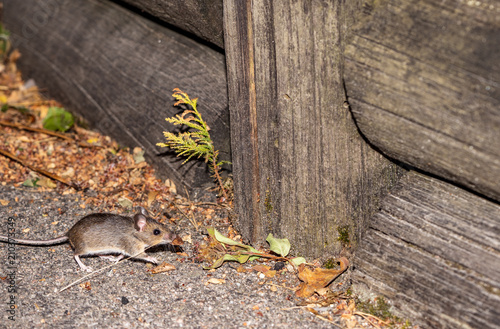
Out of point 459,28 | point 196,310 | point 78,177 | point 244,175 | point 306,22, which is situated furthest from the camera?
point 78,177

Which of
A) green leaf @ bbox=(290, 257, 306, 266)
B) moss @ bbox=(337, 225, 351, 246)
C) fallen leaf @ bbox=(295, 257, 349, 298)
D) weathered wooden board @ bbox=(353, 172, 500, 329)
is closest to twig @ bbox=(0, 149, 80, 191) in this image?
green leaf @ bbox=(290, 257, 306, 266)

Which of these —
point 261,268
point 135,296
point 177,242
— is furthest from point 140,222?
point 261,268

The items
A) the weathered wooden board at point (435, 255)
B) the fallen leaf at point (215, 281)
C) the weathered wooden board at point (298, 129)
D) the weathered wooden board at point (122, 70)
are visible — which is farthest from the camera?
the weathered wooden board at point (122, 70)

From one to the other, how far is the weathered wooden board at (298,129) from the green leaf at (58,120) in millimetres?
2492

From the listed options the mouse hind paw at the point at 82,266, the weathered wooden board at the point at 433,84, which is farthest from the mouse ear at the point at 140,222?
the weathered wooden board at the point at 433,84

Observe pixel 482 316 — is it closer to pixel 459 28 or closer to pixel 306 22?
pixel 459 28

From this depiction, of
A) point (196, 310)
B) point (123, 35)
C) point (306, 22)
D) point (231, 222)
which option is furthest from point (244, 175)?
point (123, 35)

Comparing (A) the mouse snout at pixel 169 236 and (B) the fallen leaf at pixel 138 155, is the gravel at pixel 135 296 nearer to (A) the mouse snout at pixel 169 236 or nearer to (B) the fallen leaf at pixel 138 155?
(A) the mouse snout at pixel 169 236

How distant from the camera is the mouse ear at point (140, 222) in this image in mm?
3977

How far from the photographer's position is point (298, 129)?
3.27 metres

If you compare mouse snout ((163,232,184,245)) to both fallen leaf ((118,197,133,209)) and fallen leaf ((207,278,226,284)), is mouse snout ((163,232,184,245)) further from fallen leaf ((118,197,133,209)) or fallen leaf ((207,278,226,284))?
fallen leaf ((118,197,133,209))

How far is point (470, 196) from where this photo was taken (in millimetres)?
2846

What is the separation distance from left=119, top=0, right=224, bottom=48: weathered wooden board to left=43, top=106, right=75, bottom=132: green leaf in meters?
1.63

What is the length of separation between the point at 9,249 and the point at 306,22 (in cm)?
268
